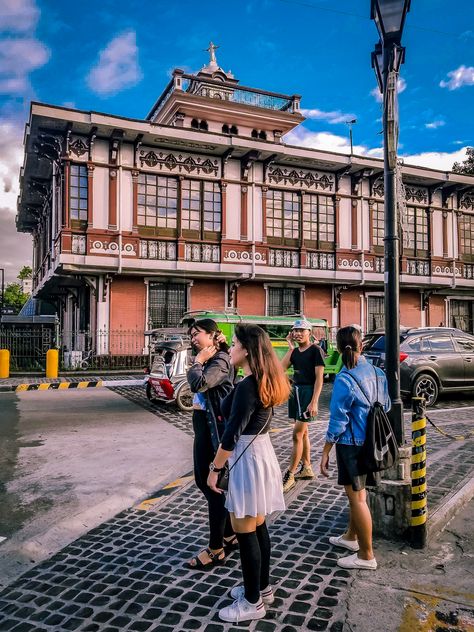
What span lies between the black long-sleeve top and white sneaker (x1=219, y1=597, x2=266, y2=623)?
99cm

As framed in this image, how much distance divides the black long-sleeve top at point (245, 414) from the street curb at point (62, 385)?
12.9 m

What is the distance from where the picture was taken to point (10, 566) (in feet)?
13.4

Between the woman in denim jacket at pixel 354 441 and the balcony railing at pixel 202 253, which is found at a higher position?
the balcony railing at pixel 202 253

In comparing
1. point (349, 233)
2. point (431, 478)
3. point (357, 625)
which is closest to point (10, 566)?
point (357, 625)

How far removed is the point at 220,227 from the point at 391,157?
1659cm

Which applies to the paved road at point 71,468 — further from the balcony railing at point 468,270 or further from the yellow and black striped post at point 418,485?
the balcony railing at point 468,270

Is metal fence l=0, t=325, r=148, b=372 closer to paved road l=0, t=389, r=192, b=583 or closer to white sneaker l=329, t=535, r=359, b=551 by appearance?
paved road l=0, t=389, r=192, b=583

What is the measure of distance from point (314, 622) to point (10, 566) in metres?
2.49

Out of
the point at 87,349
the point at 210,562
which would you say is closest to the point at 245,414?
the point at 210,562

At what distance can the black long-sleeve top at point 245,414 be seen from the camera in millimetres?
3223

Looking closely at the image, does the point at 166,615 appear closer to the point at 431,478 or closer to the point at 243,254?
the point at 431,478

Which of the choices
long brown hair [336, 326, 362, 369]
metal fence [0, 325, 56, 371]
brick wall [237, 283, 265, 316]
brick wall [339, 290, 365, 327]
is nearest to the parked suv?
long brown hair [336, 326, 362, 369]

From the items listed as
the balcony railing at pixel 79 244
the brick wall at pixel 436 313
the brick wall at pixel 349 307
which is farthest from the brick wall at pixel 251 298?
the brick wall at pixel 436 313

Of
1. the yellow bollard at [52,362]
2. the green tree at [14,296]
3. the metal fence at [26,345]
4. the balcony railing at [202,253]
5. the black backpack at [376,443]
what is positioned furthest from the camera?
the green tree at [14,296]
